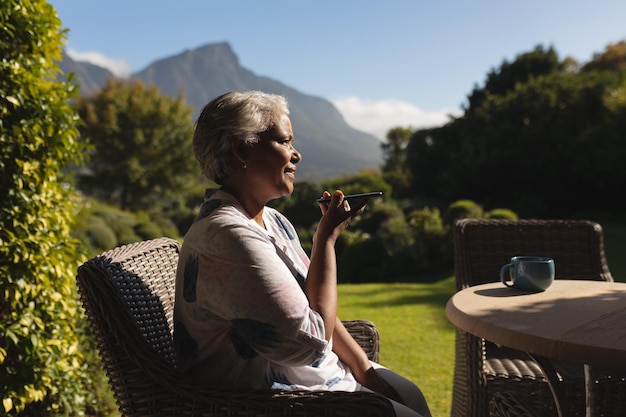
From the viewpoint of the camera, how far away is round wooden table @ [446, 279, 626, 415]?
1.23m

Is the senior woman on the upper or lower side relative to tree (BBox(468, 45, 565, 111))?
lower

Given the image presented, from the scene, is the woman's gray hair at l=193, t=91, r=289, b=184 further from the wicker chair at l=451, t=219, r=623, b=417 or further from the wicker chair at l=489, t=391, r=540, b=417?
the wicker chair at l=451, t=219, r=623, b=417

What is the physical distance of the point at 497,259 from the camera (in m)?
2.76

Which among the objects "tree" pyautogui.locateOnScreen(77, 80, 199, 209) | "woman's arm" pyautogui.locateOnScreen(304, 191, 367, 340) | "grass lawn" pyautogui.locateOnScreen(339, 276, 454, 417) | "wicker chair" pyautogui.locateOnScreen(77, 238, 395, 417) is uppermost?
"tree" pyautogui.locateOnScreen(77, 80, 199, 209)

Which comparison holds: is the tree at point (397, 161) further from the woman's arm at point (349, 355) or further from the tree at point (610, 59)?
the woman's arm at point (349, 355)

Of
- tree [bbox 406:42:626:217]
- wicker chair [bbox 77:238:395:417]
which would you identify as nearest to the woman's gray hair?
wicker chair [bbox 77:238:395:417]

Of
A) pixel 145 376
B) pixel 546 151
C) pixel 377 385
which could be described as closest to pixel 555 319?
pixel 377 385

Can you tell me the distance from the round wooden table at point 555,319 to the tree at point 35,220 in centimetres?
193

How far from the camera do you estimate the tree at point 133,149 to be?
2569cm

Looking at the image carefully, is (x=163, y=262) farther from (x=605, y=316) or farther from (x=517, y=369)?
(x=517, y=369)

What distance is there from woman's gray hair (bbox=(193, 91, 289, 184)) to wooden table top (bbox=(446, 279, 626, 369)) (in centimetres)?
75

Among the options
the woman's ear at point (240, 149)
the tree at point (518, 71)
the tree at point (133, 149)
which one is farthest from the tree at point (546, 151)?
the woman's ear at point (240, 149)

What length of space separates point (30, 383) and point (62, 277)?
50 cm

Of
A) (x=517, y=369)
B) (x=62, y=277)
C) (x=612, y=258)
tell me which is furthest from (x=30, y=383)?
(x=612, y=258)
